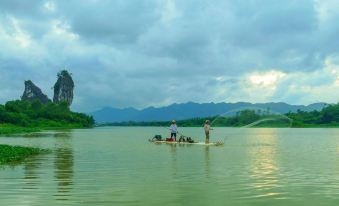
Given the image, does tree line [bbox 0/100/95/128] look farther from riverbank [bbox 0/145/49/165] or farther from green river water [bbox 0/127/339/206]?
green river water [bbox 0/127/339/206]

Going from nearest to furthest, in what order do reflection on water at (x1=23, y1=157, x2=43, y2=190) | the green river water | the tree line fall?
the green river water → reflection on water at (x1=23, y1=157, x2=43, y2=190) → the tree line

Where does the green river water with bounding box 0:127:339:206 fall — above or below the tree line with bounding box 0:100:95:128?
below

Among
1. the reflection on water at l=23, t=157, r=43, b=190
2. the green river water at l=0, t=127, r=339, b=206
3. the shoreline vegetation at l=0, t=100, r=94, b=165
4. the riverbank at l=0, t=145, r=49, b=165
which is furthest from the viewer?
the shoreline vegetation at l=0, t=100, r=94, b=165

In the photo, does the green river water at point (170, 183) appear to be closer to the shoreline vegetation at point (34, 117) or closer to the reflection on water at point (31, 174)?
the reflection on water at point (31, 174)

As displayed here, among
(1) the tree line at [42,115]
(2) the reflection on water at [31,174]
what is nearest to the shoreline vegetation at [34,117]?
(1) the tree line at [42,115]

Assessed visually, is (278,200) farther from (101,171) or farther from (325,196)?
(101,171)

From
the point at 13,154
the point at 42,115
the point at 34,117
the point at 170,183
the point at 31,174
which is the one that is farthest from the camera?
the point at 42,115

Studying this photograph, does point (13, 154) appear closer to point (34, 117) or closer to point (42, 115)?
point (34, 117)

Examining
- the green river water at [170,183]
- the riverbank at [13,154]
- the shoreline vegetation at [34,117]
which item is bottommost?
the green river water at [170,183]

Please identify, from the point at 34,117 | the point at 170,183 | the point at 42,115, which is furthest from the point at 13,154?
the point at 42,115

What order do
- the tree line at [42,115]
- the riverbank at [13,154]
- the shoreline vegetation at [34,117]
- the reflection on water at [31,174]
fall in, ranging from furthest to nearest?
the tree line at [42,115], the shoreline vegetation at [34,117], the riverbank at [13,154], the reflection on water at [31,174]

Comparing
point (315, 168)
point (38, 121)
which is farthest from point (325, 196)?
point (38, 121)

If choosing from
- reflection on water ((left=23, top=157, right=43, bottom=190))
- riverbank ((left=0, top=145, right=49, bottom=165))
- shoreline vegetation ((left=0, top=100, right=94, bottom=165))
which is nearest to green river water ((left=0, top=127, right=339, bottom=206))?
reflection on water ((left=23, top=157, right=43, bottom=190))

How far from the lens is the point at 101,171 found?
23.7 m
